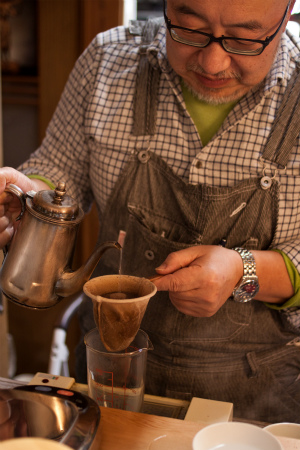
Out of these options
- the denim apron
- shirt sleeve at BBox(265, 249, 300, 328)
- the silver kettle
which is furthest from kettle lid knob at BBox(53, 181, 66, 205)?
shirt sleeve at BBox(265, 249, 300, 328)

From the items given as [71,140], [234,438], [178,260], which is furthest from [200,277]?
[71,140]

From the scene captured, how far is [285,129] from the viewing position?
4.82ft

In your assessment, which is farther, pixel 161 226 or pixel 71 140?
pixel 71 140

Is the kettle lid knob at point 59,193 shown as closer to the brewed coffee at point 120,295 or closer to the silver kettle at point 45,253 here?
the silver kettle at point 45,253

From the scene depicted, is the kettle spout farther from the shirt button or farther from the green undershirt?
the green undershirt

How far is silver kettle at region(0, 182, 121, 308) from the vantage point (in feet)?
3.96

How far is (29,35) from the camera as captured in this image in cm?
289

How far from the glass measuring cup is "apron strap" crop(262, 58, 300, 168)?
0.61 metres

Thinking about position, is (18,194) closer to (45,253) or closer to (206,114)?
(45,253)

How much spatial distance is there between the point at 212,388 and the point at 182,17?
979 millimetres

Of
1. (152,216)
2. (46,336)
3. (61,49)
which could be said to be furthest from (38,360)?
(152,216)

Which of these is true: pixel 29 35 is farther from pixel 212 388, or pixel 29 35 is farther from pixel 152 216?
pixel 212 388

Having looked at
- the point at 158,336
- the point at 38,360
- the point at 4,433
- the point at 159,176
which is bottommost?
the point at 38,360

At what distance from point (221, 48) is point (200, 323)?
72cm
